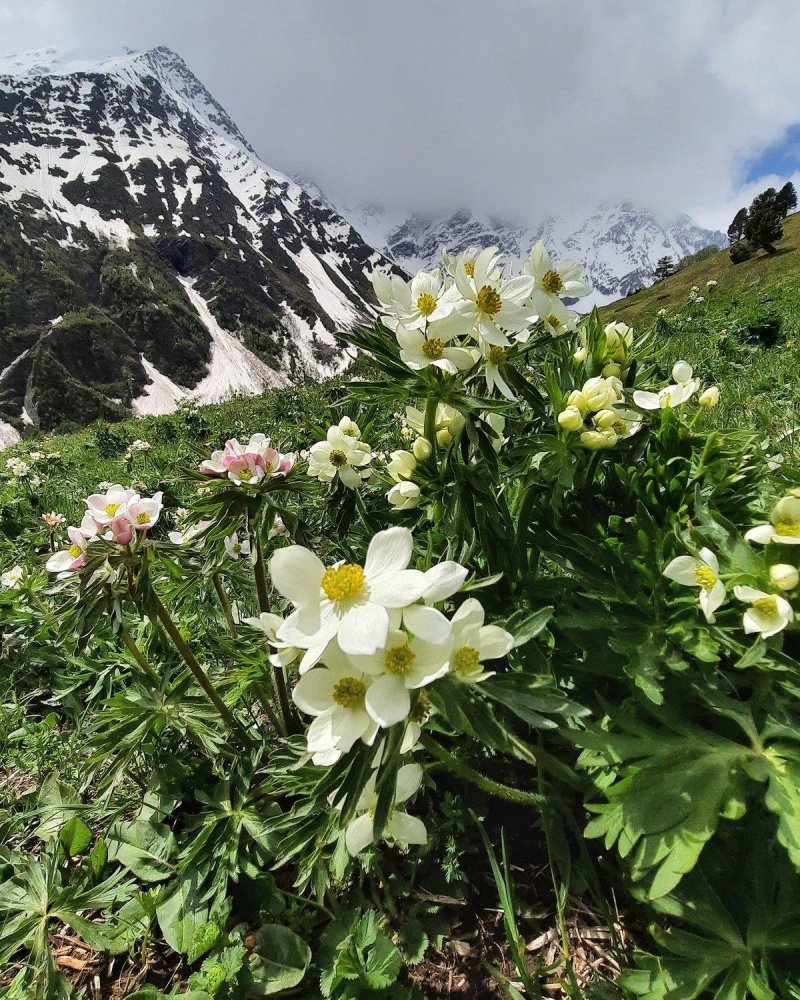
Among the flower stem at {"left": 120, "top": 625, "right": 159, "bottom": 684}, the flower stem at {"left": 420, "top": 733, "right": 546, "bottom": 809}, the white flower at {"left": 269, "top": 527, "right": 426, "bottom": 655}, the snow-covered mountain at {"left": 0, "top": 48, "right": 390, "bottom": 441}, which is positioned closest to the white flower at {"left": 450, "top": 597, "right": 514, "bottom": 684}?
the white flower at {"left": 269, "top": 527, "right": 426, "bottom": 655}

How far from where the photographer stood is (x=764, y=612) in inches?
48.1

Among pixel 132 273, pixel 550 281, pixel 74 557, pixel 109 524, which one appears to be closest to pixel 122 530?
pixel 109 524

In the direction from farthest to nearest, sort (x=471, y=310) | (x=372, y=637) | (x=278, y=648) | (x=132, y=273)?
(x=132, y=273) → (x=471, y=310) → (x=278, y=648) → (x=372, y=637)

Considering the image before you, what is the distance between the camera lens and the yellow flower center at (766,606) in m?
1.21

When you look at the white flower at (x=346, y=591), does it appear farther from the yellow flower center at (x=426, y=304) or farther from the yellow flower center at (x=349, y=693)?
the yellow flower center at (x=426, y=304)

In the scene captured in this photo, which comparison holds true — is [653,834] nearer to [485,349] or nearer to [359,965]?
[359,965]

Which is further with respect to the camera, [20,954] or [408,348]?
[20,954]

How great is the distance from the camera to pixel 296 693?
42.2 inches

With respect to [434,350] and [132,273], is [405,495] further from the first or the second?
[132,273]

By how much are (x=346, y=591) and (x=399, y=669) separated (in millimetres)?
192

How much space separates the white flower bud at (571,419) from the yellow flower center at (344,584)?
720 mm

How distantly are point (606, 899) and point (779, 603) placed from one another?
1102 mm

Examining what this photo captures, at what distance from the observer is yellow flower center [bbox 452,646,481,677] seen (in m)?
1.13

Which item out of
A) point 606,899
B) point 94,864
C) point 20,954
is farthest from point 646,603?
point 20,954
